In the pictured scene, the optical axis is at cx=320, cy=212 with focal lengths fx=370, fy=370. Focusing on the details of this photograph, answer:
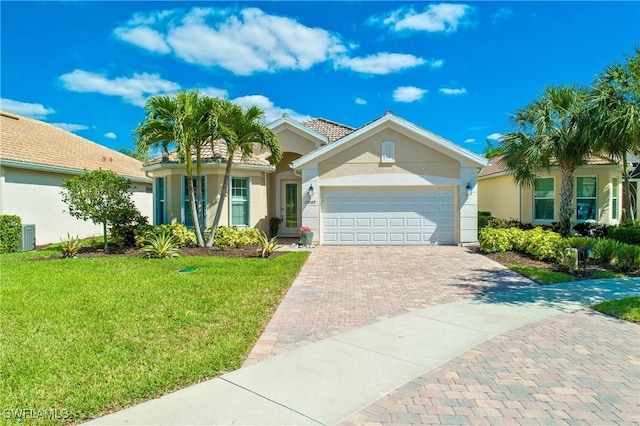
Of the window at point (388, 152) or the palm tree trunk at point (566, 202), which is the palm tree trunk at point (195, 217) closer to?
the window at point (388, 152)

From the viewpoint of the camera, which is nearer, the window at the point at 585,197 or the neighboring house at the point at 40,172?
the neighboring house at the point at 40,172

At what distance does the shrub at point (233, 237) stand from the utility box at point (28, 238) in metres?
6.88

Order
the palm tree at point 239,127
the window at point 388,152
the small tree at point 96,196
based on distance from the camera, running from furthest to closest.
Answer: the window at point 388,152 < the palm tree at point 239,127 < the small tree at point 96,196

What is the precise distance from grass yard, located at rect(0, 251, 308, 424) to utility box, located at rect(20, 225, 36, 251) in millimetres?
4531

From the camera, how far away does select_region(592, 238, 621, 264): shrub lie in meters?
10.6

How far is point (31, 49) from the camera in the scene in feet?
46.4

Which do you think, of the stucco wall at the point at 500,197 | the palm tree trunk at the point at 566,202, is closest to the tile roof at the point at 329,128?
the stucco wall at the point at 500,197

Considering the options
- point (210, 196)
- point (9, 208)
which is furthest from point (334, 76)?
point (9, 208)

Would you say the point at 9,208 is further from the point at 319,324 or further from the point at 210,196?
the point at 319,324

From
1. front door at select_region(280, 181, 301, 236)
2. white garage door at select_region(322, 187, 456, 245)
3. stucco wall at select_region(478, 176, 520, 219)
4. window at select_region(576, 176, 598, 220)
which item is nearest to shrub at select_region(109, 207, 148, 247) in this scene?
front door at select_region(280, 181, 301, 236)

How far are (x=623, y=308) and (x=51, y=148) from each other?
22160 mm

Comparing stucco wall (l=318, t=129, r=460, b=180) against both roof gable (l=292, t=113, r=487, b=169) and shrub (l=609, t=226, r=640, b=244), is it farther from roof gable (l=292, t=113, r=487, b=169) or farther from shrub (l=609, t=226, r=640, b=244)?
shrub (l=609, t=226, r=640, b=244)

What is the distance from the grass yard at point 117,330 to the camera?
364 cm

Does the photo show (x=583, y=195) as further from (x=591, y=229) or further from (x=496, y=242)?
(x=496, y=242)
